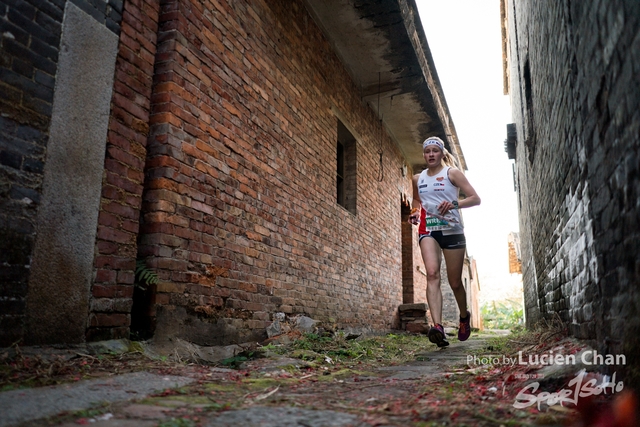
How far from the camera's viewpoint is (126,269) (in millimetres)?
2984

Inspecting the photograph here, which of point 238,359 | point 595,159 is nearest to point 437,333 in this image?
point 238,359

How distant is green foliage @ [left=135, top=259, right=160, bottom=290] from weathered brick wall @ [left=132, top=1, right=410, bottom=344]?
5 cm

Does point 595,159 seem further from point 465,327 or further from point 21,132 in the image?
point 465,327

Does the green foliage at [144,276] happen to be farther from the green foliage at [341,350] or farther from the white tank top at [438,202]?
the white tank top at [438,202]

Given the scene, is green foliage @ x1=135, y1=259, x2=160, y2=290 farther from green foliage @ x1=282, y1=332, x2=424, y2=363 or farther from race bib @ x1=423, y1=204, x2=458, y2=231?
race bib @ x1=423, y1=204, x2=458, y2=231

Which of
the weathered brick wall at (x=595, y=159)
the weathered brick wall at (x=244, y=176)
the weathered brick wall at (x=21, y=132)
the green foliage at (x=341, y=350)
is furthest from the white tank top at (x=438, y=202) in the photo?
the weathered brick wall at (x=21, y=132)

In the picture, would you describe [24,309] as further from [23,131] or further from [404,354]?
[404,354]

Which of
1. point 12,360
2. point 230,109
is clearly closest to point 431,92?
point 230,109

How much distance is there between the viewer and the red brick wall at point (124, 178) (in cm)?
284

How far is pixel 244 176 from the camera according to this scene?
4.18m

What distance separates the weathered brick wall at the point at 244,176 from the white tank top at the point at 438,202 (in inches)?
53.5

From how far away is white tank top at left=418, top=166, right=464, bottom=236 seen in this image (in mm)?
4488

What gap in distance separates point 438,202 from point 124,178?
9.29 feet

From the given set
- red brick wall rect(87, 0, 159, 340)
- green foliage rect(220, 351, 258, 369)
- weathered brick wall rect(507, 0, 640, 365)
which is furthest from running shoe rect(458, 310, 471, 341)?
red brick wall rect(87, 0, 159, 340)
